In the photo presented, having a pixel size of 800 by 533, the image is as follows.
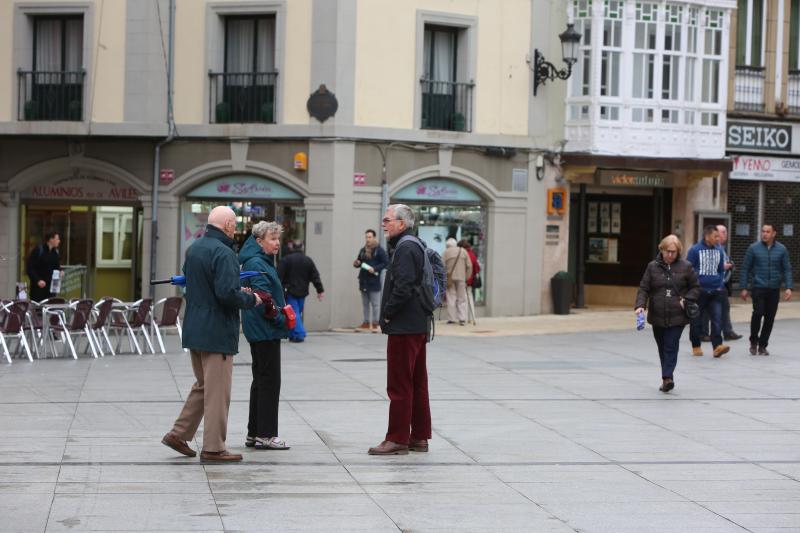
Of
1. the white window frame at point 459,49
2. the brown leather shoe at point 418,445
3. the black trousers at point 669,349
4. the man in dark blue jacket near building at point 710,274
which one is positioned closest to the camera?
the brown leather shoe at point 418,445

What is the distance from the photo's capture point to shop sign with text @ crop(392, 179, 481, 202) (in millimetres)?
25595

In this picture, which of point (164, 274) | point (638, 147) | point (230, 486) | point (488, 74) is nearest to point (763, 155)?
point (638, 147)

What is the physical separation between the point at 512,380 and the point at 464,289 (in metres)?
8.74

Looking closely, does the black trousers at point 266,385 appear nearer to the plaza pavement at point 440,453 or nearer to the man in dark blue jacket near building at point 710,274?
the plaza pavement at point 440,453

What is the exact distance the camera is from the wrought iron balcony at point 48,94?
25000mm

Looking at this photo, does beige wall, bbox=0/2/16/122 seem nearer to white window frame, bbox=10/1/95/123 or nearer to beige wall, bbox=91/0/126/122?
white window frame, bbox=10/1/95/123

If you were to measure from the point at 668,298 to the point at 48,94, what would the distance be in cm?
1474

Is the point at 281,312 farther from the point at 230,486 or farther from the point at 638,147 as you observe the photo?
the point at 638,147

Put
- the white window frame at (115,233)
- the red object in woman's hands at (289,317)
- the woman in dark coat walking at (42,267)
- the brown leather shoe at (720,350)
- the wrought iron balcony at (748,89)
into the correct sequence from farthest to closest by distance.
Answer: the wrought iron balcony at (748,89), the white window frame at (115,233), the woman in dark coat walking at (42,267), the brown leather shoe at (720,350), the red object in woman's hands at (289,317)

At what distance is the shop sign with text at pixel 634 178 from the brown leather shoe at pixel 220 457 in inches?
740

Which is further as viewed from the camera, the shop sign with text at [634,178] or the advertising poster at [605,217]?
the advertising poster at [605,217]

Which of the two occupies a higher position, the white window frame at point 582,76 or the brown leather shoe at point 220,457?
the white window frame at point 582,76

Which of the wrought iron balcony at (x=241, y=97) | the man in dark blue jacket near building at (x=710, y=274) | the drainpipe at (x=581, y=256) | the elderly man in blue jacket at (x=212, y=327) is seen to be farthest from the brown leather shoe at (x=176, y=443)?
the drainpipe at (x=581, y=256)

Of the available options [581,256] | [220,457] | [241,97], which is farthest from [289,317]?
[581,256]
